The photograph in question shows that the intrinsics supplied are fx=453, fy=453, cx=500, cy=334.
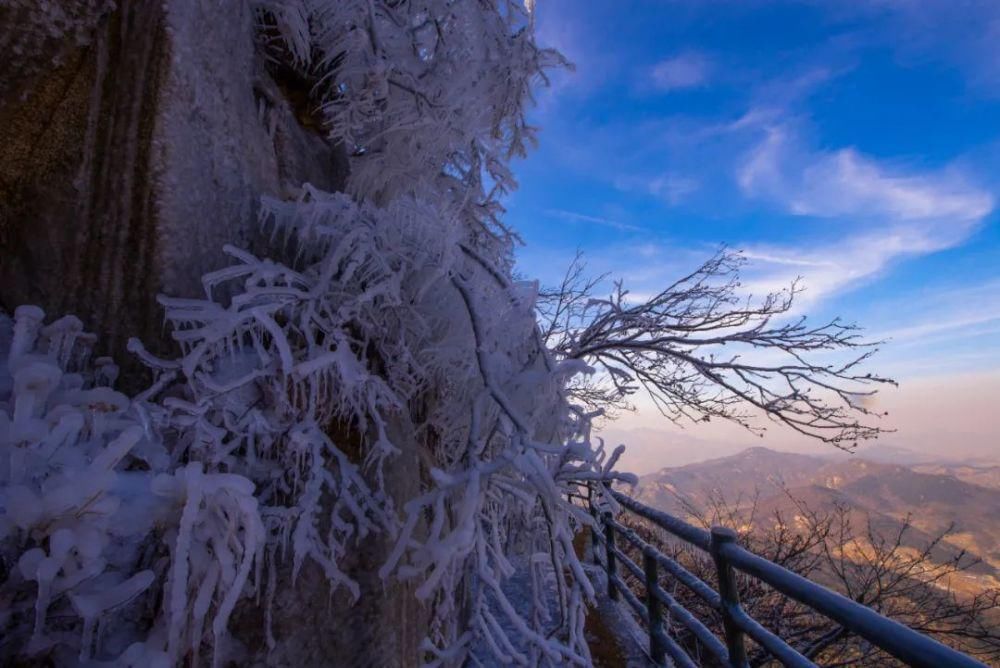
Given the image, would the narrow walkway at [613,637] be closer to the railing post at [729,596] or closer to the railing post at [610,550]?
the railing post at [610,550]

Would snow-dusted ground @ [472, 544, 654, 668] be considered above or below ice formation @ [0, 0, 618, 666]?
below

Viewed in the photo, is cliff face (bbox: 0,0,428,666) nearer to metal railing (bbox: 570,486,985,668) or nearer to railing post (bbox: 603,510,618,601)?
metal railing (bbox: 570,486,985,668)

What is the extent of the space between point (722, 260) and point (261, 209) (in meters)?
8.37

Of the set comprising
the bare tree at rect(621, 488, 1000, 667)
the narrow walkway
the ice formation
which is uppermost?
the ice formation

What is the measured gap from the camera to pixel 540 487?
1.97m

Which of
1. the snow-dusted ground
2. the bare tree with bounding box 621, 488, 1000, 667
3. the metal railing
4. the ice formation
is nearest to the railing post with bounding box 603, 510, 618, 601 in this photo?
the snow-dusted ground

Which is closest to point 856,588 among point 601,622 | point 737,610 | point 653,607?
point 601,622

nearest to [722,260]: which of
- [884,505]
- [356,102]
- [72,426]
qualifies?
[356,102]

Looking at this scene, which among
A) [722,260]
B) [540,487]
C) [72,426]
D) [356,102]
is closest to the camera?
[72,426]

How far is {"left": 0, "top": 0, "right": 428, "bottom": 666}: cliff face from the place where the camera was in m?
2.44

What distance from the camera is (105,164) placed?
8.36 ft

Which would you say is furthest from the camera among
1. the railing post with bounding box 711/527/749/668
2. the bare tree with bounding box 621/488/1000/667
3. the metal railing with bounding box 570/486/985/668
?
the bare tree with bounding box 621/488/1000/667

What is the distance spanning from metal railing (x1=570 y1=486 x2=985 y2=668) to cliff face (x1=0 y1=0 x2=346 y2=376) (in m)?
2.74

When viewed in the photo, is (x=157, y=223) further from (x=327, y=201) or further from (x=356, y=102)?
(x=356, y=102)
